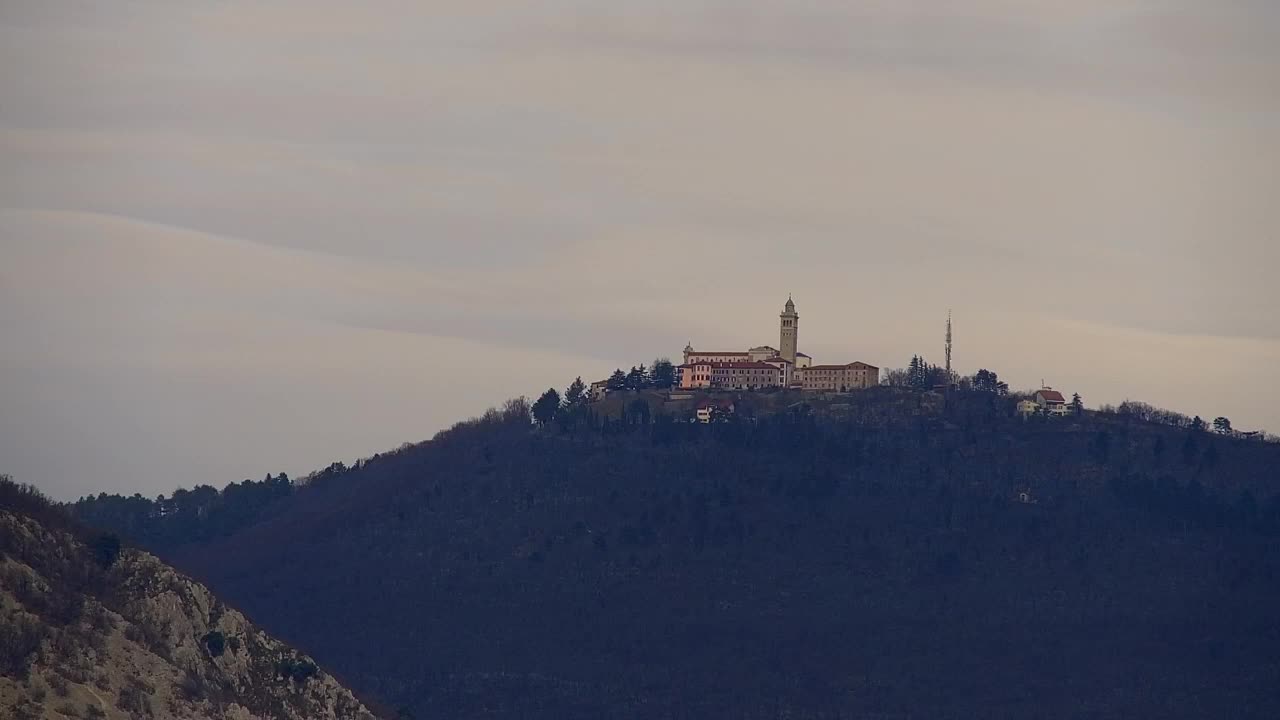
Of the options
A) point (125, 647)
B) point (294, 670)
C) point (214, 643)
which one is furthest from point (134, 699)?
point (294, 670)

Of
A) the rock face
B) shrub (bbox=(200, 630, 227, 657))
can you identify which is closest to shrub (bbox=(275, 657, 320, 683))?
the rock face

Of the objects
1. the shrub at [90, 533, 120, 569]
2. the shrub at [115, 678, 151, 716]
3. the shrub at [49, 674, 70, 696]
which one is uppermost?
the shrub at [90, 533, 120, 569]

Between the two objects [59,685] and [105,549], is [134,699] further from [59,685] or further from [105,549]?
[105,549]

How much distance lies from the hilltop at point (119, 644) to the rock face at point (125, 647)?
0.08 m

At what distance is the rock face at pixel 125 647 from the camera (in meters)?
140

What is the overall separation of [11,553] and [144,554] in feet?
42.8

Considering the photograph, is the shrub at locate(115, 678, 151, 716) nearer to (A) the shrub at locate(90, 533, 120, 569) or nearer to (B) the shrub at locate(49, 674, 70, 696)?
(B) the shrub at locate(49, 674, 70, 696)

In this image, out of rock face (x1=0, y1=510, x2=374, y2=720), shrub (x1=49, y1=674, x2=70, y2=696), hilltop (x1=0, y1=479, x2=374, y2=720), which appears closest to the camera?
shrub (x1=49, y1=674, x2=70, y2=696)

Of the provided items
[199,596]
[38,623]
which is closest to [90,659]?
[38,623]

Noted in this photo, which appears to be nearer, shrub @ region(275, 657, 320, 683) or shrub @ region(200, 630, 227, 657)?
shrub @ region(200, 630, 227, 657)

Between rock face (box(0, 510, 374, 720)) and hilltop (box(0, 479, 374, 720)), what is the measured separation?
8cm

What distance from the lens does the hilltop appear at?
460 feet

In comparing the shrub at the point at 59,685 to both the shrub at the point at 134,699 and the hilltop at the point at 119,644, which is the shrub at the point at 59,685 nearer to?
the hilltop at the point at 119,644

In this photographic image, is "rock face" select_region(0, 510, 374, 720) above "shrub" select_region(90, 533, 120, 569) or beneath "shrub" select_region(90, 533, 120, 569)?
beneath
